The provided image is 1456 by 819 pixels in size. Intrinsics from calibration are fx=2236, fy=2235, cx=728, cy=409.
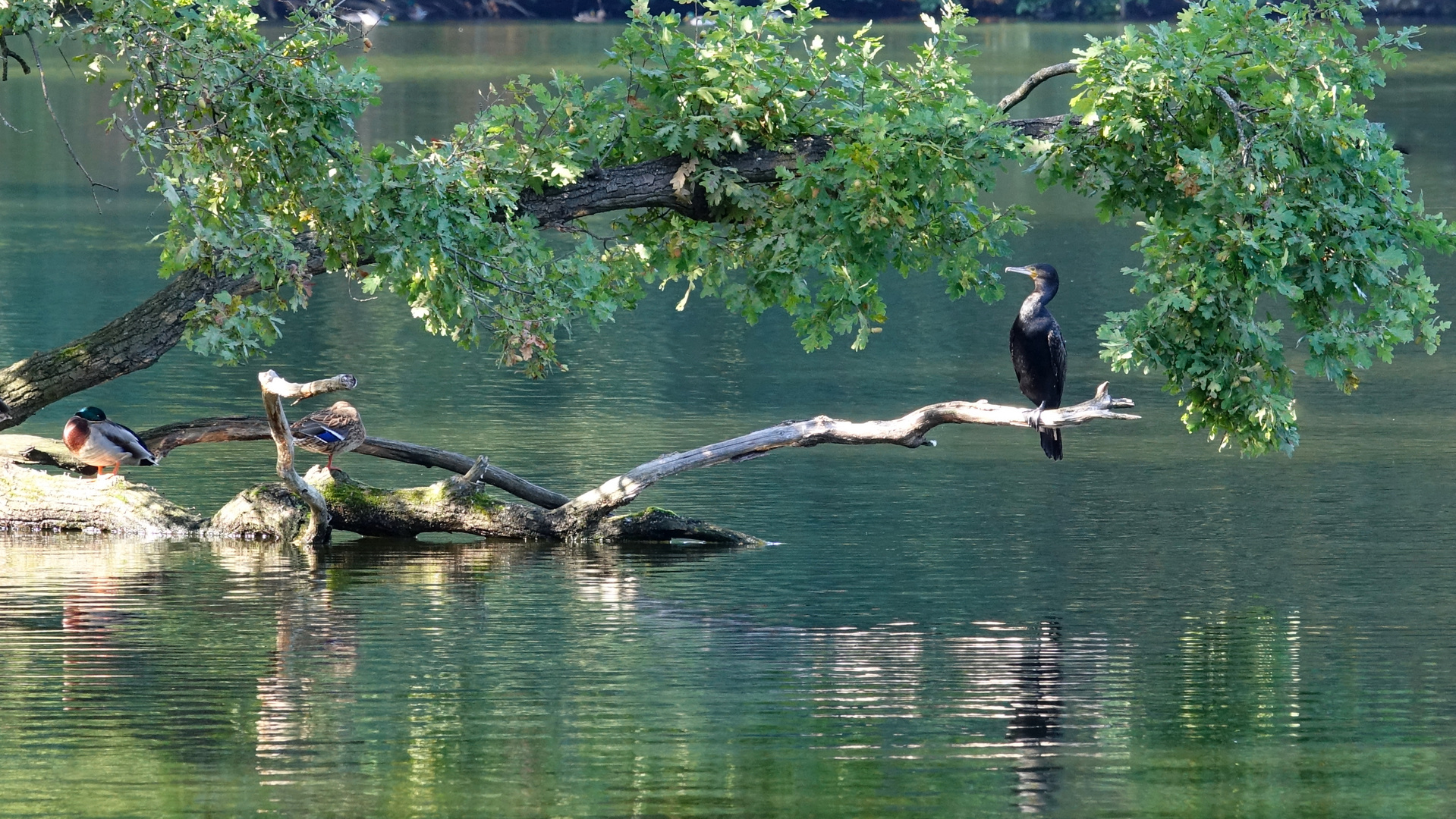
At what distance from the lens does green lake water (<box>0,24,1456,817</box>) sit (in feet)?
32.8

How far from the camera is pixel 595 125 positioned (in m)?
15.6

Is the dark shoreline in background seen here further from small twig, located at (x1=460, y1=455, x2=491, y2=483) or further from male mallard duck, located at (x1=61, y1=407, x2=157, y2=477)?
small twig, located at (x1=460, y1=455, x2=491, y2=483)

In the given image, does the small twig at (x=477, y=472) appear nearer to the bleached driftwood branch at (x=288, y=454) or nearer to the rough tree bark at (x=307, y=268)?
the bleached driftwood branch at (x=288, y=454)

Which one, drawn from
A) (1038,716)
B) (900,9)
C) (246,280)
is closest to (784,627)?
(1038,716)

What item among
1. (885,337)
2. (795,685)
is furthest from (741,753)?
(885,337)

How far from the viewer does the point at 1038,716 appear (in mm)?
11188

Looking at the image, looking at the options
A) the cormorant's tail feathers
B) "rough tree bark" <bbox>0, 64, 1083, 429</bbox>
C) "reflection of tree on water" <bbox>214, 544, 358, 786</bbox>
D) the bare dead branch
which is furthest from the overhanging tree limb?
the cormorant's tail feathers

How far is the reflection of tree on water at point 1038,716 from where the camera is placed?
32.3ft

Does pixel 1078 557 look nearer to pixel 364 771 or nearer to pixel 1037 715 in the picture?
pixel 1037 715

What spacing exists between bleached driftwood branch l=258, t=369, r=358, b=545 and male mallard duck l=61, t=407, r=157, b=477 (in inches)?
40.9

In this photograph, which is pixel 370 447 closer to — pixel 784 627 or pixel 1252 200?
pixel 784 627

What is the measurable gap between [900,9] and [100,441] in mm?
90817

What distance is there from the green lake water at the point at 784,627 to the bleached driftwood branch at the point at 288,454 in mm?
244

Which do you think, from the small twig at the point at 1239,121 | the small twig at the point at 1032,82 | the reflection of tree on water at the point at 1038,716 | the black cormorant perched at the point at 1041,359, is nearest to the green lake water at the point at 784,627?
the reflection of tree on water at the point at 1038,716
